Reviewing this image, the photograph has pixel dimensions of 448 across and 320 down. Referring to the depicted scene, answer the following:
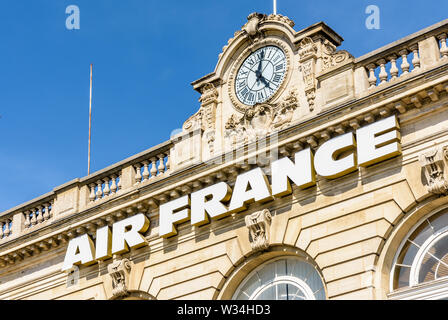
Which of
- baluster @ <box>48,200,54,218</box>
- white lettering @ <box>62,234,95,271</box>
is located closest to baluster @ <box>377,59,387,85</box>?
white lettering @ <box>62,234,95,271</box>

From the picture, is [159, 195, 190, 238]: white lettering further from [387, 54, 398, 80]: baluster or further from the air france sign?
[387, 54, 398, 80]: baluster

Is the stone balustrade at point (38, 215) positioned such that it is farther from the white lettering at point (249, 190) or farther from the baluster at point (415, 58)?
the baluster at point (415, 58)

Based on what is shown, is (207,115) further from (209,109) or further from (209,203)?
(209,203)

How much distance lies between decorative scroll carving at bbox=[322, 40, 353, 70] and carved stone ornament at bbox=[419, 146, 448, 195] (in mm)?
4358

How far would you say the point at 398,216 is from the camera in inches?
1086

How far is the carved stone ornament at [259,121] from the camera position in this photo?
31078 mm

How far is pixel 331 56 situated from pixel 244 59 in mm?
3132

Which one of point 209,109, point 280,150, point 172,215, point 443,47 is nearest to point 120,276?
point 172,215

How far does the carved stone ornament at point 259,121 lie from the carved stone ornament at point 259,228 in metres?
2.35

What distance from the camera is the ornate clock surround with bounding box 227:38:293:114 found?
104 feet

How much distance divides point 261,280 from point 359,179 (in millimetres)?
3993
